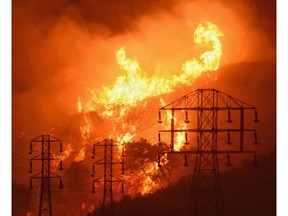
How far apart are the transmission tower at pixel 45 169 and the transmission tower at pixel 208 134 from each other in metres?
2.86

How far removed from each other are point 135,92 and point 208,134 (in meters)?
2.24

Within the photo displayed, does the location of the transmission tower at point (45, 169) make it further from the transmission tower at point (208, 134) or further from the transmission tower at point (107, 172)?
the transmission tower at point (208, 134)

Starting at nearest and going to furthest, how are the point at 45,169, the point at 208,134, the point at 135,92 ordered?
the point at 208,134 → the point at 45,169 → the point at 135,92

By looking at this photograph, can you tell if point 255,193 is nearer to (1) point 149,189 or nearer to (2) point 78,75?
(1) point 149,189

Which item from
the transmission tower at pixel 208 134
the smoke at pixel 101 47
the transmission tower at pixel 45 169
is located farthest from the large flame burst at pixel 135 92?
the transmission tower at pixel 45 169

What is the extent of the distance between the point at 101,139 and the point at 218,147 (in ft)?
10.1

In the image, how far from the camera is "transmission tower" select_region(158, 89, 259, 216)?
2138 cm

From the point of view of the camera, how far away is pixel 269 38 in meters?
21.1

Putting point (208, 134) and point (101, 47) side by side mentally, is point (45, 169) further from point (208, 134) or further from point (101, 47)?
point (208, 134)

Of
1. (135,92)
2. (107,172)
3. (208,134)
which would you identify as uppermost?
(135,92)

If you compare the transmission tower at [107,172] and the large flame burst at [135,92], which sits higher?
the large flame burst at [135,92]

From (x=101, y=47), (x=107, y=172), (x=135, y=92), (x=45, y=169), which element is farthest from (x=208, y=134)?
(x=45, y=169)

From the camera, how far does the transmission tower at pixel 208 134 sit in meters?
21.4

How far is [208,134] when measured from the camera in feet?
70.8
